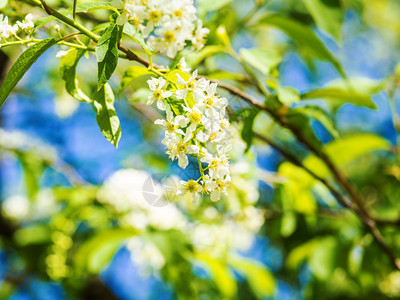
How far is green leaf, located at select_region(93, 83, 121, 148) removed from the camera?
2.63ft

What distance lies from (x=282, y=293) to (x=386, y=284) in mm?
1844

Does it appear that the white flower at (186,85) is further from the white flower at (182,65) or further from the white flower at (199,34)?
the white flower at (199,34)

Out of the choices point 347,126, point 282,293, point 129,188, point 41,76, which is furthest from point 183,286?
point 347,126

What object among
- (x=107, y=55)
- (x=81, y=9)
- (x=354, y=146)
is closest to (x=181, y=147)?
(x=107, y=55)

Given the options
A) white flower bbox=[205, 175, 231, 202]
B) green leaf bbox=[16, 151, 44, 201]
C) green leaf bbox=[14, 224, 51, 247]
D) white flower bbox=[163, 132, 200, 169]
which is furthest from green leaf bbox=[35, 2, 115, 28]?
green leaf bbox=[14, 224, 51, 247]

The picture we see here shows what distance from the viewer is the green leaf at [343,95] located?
1.24m

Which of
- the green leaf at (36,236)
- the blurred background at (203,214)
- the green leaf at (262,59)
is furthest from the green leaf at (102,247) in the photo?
the green leaf at (262,59)

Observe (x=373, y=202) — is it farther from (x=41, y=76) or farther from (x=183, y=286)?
(x=41, y=76)

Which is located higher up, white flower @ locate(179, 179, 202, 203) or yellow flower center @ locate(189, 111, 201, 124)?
yellow flower center @ locate(189, 111, 201, 124)

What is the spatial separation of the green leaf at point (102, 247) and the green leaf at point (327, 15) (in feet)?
4.78

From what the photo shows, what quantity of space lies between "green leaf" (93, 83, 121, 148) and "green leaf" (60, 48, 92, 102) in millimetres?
65

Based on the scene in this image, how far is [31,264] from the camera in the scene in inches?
124

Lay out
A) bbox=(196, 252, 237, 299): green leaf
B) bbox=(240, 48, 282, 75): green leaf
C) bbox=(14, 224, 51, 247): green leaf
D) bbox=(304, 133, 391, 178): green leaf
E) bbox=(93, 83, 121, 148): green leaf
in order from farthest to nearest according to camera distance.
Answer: bbox=(14, 224, 51, 247): green leaf → bbox=(196, 252, 237, 299): green leaf → bbox=(304, 133, 391, 178): green leaf → bbox=(240, 48, 282, 75): green leaf → bbox=(93, 83, 121, 148): green leaf

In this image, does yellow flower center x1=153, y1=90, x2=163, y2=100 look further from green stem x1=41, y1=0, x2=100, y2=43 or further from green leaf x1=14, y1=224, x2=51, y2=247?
green leaf x1=14, y1=224, x2=51, y2=247
